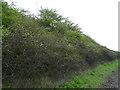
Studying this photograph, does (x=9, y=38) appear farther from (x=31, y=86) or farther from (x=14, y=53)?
(x=31, y=86)

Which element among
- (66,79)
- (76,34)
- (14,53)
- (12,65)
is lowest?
(66,79)

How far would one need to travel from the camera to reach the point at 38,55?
23.0 ft

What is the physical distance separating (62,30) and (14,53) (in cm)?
911

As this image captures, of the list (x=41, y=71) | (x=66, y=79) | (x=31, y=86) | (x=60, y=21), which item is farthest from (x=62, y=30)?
(x=31, y=86)

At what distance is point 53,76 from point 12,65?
2374mm

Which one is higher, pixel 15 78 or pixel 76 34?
pixel 76 34

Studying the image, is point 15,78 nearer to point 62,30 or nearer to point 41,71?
point 41,71

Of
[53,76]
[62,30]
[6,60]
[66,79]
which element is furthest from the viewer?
[62,30]

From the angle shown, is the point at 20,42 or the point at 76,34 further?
the point at 76,34

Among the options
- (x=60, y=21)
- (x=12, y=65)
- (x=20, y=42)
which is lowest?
(x=12, y=65)

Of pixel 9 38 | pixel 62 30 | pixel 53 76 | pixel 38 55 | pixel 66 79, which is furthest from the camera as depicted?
pixel 62 30

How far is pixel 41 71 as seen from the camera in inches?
273

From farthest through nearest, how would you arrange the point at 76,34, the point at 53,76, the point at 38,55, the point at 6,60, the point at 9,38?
the point at 76,34
the point at 53,76
the point at 38,55
the point at 9,38
the point at 6,60

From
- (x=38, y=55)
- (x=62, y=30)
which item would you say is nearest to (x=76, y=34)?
(x=62, y=30)
